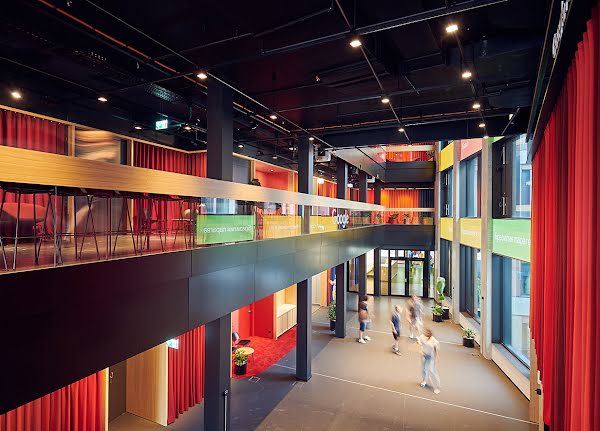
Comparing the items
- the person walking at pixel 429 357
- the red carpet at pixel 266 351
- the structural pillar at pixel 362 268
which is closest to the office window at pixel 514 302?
the person walking at pixel 429 357

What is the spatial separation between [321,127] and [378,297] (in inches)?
482

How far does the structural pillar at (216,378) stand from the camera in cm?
574

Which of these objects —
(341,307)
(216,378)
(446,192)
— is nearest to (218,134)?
(216,378)

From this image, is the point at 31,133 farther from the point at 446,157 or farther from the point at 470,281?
the point at 446,157

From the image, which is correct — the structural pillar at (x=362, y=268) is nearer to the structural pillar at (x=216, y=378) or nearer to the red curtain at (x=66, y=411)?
the structural pillar at (x=216, y=378)

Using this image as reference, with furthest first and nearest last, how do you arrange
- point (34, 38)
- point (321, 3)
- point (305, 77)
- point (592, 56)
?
point (305, 77) → point (34, 38) → point (321, 3) → point (592, 56)

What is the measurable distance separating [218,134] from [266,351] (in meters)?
8.58

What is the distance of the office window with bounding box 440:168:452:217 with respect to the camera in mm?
16359

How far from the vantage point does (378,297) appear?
18.6 metres

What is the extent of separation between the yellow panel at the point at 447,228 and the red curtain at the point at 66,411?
45.5 feet

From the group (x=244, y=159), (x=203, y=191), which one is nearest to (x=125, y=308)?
(x=203, y=191)

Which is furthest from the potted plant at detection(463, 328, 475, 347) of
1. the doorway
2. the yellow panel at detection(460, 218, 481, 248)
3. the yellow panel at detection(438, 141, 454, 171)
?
the yellow panel at detection(438, 141, 454, 171)

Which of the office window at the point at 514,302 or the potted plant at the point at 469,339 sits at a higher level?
the office window at the point at 514,302

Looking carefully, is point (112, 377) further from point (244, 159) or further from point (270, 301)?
point (244, 159)
